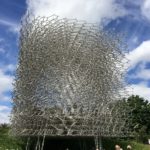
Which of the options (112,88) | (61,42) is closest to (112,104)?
(112,88)

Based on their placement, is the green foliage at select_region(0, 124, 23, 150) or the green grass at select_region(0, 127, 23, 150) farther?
the green foliage at select_region(0, 124, 23, 150)

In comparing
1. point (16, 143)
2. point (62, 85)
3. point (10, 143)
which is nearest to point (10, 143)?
point (10, 143)

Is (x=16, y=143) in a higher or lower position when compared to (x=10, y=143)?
higher

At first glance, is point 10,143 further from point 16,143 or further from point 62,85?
point 62,85

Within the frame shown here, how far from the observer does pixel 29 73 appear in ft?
114

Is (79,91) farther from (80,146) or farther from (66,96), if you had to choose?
(80,146)

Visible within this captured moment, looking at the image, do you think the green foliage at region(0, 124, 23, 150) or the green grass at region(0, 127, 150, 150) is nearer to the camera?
the green foliage at region(0, 124, 23, 150)

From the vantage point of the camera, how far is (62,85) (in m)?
35.0

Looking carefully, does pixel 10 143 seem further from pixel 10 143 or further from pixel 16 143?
pixel 16 143

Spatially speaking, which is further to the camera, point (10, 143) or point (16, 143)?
point (16, 143)

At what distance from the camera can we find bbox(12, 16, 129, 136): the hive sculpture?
34500mm

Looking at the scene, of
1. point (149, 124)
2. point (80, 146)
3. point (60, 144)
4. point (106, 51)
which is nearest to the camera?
point (106, 51)

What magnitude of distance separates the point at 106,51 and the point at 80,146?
9685mm

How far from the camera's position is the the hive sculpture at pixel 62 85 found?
113 ft
